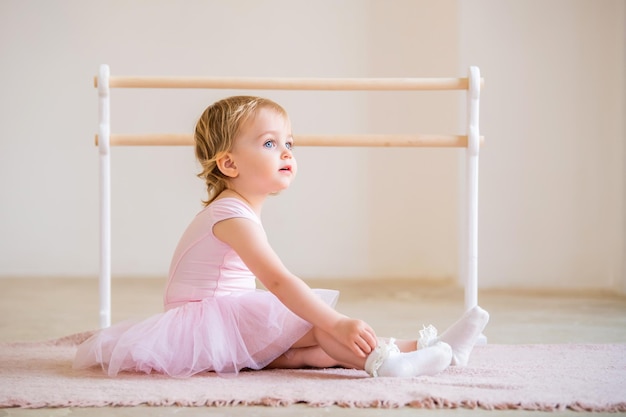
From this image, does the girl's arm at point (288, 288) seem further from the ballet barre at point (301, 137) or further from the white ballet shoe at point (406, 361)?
the ballet barre at point (301, 137)

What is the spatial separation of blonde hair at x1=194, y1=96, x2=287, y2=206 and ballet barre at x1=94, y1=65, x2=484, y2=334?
35cm

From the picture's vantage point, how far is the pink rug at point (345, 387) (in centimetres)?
129

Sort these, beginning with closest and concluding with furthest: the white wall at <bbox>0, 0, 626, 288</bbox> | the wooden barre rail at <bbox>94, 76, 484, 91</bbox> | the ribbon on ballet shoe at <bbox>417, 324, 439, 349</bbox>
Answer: the ribbon on ballet shoe at <bbox>417, 324, 439, 349</bbox>
the wooden barre rail at <bbox>94, 76, 484, 91</bbox>
the white wall at <bbox>0, 0, 626, 288</bbox>

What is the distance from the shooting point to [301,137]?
2037 mm

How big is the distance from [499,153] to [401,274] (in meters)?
0.71

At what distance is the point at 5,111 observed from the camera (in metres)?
3.71

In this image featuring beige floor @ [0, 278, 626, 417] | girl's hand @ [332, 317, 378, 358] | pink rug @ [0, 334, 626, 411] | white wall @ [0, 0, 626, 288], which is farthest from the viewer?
white wall @ [0, 0, 626, 288]

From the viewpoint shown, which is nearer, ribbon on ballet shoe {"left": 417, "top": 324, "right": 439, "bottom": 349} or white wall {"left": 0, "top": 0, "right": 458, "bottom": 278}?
ribbon on ballet shoe {"left": 417, "top": 324, "right": 439, "bottom": 349}

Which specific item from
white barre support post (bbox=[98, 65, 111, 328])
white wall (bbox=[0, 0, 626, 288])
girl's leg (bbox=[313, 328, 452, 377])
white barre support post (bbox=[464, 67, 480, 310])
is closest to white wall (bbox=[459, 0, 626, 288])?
white wall (bbox=[0, 0, 626, 288])

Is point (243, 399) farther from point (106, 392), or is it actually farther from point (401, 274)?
point (401, 274)

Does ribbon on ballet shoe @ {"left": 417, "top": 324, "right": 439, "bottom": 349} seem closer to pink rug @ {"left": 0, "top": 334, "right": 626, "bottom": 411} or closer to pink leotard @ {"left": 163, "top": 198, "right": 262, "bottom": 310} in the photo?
pink rug @ {"left": 0, "top": 334, "right": 626, "bottom": 411}

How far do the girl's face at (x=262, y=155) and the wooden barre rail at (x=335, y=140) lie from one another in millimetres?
376

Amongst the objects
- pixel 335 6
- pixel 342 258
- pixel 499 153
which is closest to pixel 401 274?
pixel 342 258

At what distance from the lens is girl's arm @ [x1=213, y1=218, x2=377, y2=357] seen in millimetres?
1437
